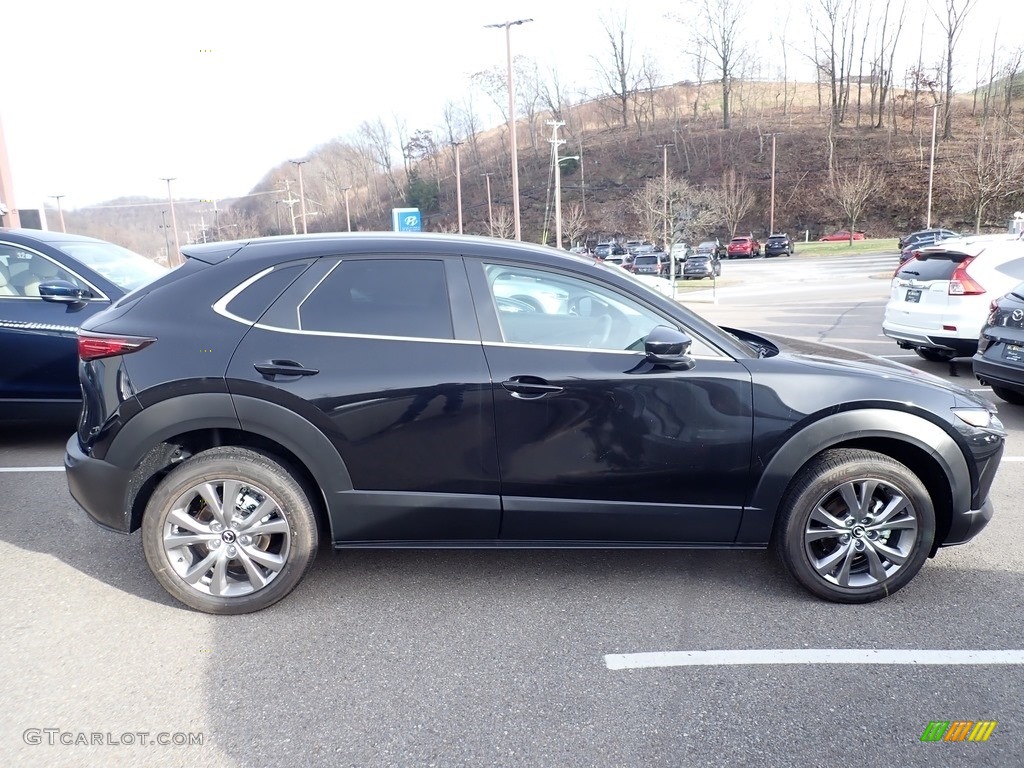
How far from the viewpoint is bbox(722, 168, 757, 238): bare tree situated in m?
65.2

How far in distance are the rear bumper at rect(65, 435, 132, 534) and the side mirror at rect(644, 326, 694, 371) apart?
2.46m

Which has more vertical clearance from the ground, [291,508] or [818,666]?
[291,508]

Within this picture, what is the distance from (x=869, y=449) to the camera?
3652 millimetres

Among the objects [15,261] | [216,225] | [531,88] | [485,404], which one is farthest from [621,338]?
[531,88]

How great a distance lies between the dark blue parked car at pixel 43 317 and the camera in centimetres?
602

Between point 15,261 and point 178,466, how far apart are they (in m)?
4.02

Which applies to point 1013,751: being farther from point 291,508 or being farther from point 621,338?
point 291,508

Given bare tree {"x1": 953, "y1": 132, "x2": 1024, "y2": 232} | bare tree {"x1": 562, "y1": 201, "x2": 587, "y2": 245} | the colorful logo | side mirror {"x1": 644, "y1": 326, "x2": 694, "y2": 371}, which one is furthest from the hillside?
the colorful logo

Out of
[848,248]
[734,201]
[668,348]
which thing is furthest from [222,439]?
[734,201]

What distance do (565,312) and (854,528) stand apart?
1.69 metres

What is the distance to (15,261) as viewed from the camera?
6293 mm

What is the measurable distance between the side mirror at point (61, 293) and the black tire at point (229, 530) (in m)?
3.51

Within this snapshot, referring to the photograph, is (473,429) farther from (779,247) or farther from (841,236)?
(841,236)

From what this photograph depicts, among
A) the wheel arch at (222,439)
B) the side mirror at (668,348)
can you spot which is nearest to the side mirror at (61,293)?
the wheel arch at (222,439)
